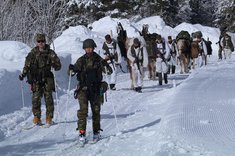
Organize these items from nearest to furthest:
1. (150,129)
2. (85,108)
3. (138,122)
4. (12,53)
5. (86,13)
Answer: (85,108) < (150,129) < (138,122) < (12,53) < (86,13)

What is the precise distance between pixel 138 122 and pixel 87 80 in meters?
2.02

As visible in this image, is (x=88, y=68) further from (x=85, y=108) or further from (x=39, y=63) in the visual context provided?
(x=39, y=63)

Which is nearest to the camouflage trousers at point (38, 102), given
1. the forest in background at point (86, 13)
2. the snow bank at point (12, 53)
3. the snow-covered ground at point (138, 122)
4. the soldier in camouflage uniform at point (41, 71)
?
the soldier in camouflage uniform at point (41, 71)

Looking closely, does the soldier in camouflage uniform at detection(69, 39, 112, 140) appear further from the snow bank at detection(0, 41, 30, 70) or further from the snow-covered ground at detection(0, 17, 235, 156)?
the snow bank at detection(0, 41, 30, 70)

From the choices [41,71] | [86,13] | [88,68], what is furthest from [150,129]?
[86,13]

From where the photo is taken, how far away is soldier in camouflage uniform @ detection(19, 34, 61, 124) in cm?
1105

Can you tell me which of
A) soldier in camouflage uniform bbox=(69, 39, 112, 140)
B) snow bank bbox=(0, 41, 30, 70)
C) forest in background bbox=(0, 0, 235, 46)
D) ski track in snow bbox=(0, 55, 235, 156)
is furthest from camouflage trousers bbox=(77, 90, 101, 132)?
forest in background bbox=(0, 0, 235, 46)

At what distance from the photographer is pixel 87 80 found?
9.27 metres

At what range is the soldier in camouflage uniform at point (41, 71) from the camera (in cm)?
1105

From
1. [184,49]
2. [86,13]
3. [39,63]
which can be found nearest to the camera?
[39,63]

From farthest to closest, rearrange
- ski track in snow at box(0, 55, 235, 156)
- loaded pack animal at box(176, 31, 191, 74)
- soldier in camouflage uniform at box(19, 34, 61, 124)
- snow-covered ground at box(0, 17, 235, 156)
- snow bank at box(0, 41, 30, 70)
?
loaded pack animal at box(176, 31, 191, 74)
snow bank at box(0, 41, 30, 70)
soldier in camouflage uniform at box(19, 34, 61, 124)
snow-covered ground at box(0, 17, 235, 156)
ski track in snow at box(0, 55, 235, 156)

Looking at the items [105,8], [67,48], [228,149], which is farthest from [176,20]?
[228,149]

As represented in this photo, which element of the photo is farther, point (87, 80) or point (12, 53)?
point (12, 53)

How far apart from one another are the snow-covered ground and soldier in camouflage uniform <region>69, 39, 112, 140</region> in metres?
0.57
